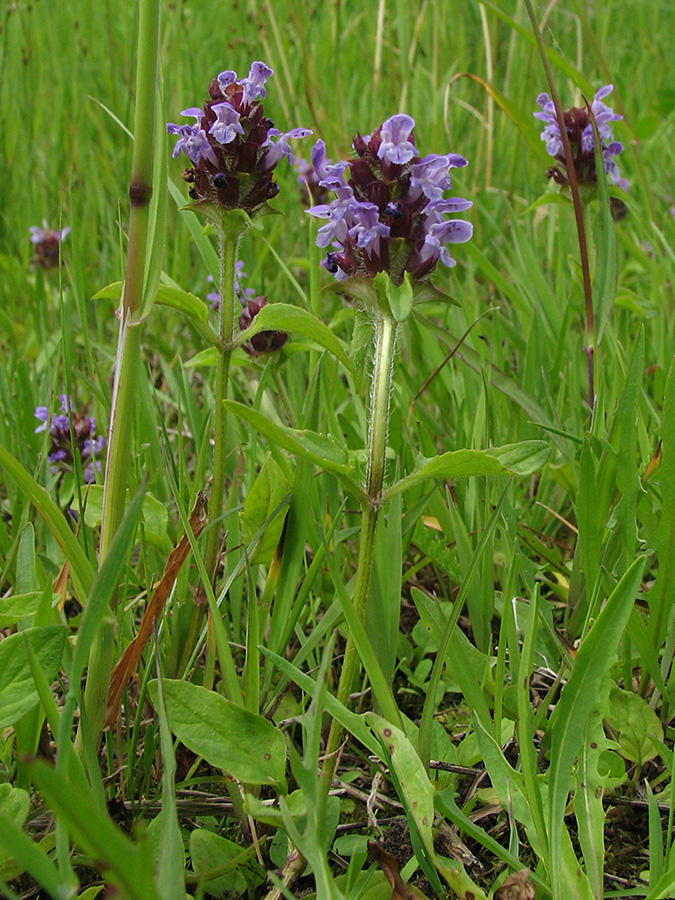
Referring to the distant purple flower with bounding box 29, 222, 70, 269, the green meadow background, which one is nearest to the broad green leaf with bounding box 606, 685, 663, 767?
the green meadow background

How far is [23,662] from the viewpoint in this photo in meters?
0.82

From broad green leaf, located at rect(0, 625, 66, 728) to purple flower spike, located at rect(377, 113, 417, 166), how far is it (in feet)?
2.08

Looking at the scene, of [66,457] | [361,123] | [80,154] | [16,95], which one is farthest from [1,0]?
[66,457]

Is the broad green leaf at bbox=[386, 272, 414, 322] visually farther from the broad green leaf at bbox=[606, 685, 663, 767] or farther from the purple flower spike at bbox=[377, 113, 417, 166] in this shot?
the broad green leaf at bbox=[606, 685, 663, 767]

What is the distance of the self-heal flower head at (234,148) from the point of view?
1075 millimetres

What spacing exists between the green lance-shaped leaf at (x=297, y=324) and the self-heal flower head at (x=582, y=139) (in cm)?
89

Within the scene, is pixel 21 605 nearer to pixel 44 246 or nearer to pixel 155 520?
pixel 155 520

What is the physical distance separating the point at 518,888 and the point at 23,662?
54 centimetres

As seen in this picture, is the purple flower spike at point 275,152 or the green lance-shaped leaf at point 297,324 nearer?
the green lance-shaped leaf at point 297,324

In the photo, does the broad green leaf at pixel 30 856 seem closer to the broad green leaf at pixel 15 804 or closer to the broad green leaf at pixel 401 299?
the broad green leaf at pixel 15 804

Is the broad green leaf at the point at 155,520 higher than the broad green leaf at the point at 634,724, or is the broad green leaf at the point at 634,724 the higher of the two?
the broad green leaf at the point at 155,520

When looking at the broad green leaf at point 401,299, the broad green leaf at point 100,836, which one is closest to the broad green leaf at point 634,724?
the broad green leaf at point 401,299

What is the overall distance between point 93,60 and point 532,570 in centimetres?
347

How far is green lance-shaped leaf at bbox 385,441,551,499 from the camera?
33.1 inches
